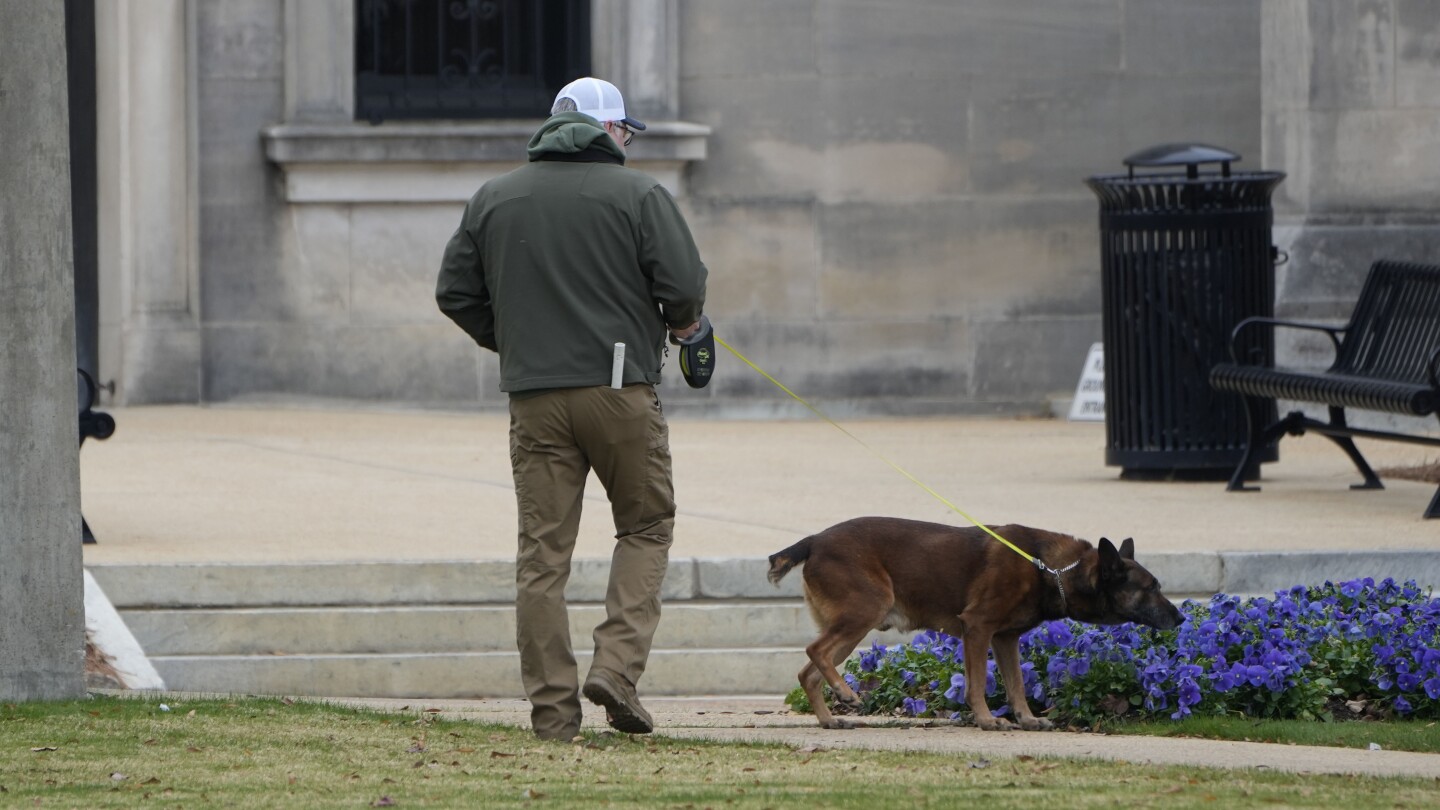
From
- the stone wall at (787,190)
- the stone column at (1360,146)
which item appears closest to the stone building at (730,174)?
the stone wall at (787,190)

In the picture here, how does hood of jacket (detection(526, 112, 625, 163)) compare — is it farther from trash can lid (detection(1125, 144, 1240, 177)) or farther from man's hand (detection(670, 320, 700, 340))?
trash can lid (detection(1125, 144, 1240, 177))

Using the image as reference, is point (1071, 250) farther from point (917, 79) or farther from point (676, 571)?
point (676, 571)

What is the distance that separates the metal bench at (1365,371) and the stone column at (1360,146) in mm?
2478

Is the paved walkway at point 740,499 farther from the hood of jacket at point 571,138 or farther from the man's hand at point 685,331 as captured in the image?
the hood of jacket at point 571,138

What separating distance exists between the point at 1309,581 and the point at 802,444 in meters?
6.22

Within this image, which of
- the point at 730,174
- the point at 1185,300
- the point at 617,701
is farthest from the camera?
the point at 730,174

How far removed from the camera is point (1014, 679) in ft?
23.8

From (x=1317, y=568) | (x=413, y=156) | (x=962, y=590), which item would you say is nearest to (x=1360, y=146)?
(x=413, y=156)

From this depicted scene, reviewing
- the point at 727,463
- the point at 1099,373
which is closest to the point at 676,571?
the point at 727,463

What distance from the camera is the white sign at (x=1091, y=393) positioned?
16531mm

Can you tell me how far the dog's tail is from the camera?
7109mm

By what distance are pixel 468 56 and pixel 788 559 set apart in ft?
34.4

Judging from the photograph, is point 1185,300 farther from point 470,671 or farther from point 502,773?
point 502,773

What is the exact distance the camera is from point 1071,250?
1708cm
